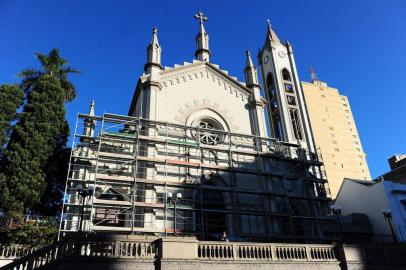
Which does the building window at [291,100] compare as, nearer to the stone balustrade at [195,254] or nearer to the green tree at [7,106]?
the stone balustrade at [195,254]

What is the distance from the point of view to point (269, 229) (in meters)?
24.8

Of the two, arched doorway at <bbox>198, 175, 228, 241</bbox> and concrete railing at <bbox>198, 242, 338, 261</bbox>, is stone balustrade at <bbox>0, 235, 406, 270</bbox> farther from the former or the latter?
arched doorway at <bbox>198, 175, 228, 241</bbox>

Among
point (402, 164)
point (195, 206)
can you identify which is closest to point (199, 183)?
point (195, 206)

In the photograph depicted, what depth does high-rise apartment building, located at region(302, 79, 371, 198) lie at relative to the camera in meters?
77.6

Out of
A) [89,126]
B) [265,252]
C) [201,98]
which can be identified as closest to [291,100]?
[201,98]

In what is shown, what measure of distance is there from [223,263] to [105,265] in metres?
4.78

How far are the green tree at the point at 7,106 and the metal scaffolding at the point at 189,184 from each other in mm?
6528

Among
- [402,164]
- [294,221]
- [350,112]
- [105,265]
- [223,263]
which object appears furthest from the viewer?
[350,112]

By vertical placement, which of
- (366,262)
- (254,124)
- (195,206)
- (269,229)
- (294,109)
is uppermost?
(294,109)

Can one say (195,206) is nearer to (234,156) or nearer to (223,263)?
(234,156)

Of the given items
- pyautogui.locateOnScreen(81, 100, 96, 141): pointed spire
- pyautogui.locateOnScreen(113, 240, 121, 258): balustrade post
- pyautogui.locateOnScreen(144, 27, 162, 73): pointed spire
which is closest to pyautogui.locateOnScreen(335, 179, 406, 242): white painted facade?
pyautogui.locateOnScreen(144, 27, 162, 73): pointed spire

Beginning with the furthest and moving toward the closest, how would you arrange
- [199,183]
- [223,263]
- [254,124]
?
1. [254,124]
2. [199,183]
3. [223,263]

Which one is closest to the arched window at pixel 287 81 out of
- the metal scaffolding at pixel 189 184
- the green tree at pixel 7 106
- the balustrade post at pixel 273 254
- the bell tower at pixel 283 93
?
the bell tower at pixel 283 93

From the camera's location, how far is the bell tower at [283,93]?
115 feet
